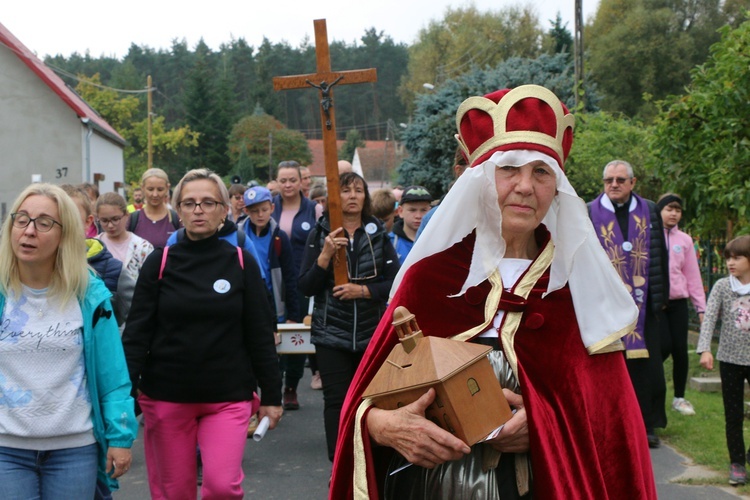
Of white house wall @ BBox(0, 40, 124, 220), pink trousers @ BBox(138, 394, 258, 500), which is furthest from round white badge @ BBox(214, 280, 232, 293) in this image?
white house wall @ BBox(0, 40, 124, 220)

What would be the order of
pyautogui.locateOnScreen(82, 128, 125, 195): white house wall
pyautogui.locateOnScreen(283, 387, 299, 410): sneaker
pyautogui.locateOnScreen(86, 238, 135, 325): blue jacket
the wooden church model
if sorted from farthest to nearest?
pyautogui.locateOnScreen(82, 128, 125, 195): white house wall < pyautogui.locateOnScreen(283, 387, 299, 410): sneaker < pyautogui.locateOnScreen(86, 238, 135, 325): blue jacket < the wooden church model

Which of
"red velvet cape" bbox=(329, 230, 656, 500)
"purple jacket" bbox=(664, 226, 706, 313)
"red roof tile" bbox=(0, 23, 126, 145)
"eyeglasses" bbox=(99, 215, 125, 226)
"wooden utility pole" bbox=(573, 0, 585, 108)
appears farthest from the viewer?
"red roof tile" bbox=(0, 23, 126, 145)

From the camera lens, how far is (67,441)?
3832 millimetres

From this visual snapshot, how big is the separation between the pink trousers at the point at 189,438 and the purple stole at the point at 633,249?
3.62 m

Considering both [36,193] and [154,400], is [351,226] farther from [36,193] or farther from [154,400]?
[36,193]

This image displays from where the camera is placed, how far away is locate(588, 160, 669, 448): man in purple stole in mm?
7281

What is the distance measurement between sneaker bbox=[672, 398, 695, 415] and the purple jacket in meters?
0.88

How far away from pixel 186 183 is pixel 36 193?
1122mm

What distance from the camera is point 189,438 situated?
4.83 meters

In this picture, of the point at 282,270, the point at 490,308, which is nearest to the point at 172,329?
the point at 490,308

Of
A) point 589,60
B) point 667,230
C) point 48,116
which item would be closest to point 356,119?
point 589,60

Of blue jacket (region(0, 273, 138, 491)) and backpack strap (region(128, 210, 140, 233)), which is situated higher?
backpack strap (region(128, 210, 140, 233))

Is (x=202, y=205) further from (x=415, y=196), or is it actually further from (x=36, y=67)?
(x=36, y=67)

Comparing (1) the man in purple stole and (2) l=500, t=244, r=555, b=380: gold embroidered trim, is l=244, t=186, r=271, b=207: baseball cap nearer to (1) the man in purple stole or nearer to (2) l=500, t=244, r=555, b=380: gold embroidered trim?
(1) the man in purple stole
